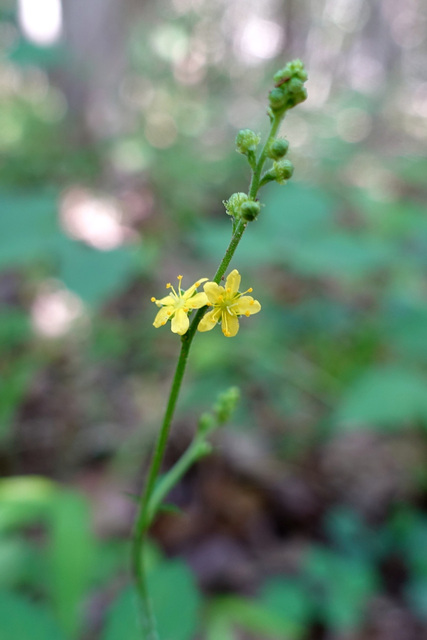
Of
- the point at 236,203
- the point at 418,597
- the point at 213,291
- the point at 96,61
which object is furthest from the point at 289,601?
the point at 96,61

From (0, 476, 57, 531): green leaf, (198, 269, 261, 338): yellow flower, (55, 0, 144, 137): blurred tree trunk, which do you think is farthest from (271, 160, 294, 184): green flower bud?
(55, 0, 144, 137): blurred tree trunk

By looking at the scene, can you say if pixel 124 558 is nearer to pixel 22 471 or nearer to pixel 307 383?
pixel 22 471

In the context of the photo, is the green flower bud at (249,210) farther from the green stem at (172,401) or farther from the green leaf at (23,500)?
the green leaf at (23,500)

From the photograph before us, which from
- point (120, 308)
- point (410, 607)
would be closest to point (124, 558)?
point (410, 607)

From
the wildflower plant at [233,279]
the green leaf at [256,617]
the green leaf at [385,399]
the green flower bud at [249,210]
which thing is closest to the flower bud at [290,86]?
the wildflower plant at [233,279]

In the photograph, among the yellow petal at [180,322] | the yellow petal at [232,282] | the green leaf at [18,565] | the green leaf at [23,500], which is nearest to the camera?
the yellow petal at [180,322]

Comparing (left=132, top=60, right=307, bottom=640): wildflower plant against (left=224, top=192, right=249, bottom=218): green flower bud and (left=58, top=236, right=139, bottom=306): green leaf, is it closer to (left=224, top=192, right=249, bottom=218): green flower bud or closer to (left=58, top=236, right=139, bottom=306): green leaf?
(left=224, top=192, right=249, bottom=218): green flower bud

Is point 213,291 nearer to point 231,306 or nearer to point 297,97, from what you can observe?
point 231,306
